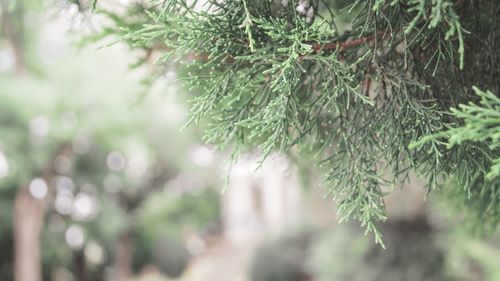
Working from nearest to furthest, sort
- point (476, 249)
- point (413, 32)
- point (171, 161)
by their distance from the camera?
point (413, 32) → point (476, 249) → point (171, 161)

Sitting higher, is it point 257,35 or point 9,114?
point 9,114

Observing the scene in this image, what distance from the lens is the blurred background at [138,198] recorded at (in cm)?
716

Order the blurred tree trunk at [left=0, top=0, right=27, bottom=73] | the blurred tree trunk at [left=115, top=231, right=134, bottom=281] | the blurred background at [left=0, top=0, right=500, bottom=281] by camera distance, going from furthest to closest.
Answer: the blurred tree trunk at [left=115, top=231, right=134, bottom=281], the blurred tree trunk at [left=0, top=0, right=27, bottom=73], the blurred background at [left=0, top=0, right=500, bottom=281]

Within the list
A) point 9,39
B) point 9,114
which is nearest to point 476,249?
point 9,114

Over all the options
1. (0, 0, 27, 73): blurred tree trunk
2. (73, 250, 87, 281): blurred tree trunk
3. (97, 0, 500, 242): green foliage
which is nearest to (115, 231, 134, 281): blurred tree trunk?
(73, 250, 87, 281): blurred tree trunk

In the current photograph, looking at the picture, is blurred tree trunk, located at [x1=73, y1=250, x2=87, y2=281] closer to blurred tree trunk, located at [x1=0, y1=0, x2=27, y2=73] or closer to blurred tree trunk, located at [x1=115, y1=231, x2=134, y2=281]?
blurred tree trunk, located at [x1=115, y1=231, x2=134, y2=281]

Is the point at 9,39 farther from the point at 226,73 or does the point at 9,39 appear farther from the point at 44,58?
the point at 226,73

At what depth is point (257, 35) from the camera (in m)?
2.36

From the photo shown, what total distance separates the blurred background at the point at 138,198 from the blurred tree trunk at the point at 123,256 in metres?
0.05

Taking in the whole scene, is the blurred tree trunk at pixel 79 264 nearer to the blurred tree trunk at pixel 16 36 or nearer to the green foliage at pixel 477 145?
the blurred tree trunk at pixel 16 36

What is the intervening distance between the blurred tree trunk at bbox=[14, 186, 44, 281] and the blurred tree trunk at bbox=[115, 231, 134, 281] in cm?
607

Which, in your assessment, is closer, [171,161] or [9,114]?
[9,114]

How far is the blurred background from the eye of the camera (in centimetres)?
716

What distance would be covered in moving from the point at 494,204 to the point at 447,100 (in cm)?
107
